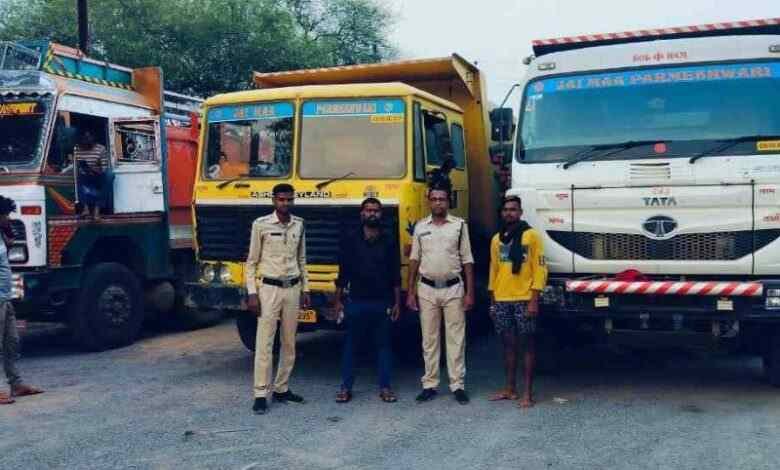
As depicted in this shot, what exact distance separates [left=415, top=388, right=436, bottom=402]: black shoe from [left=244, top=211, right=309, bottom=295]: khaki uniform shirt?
1.39 meters

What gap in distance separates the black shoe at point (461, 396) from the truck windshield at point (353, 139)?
1843mm

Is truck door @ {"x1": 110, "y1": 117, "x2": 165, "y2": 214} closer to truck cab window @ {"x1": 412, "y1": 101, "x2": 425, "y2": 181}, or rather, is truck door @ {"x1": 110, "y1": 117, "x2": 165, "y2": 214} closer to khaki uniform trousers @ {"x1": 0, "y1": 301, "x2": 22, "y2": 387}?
khaki uniform trousers @ {"x1": 0, "y1": 301, "x2": 22, "y2": 387}

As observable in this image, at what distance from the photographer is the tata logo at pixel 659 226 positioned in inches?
246

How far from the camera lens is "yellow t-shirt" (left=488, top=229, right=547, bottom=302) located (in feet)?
20.8

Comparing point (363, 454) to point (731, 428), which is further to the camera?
point (731, 428)

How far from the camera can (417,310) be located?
6.73 metres

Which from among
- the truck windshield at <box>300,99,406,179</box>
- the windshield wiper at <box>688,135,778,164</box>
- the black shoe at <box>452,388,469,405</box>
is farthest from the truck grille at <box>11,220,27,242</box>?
the windshield wiper at <box>688,135,778,164</box>

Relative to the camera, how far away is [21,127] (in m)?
8.42

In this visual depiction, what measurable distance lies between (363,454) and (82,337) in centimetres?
469

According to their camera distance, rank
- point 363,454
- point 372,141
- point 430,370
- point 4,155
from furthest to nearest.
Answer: point 4,155
point 372,141
point 430,370
point 363,454

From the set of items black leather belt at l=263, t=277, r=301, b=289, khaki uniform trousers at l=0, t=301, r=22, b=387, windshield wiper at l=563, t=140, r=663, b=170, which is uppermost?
windshield wiper at l=563, t=140, r=663, b=170

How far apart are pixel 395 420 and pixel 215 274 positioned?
2.29 meters

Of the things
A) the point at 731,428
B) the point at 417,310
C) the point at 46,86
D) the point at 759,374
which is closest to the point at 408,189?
the point at 417,310

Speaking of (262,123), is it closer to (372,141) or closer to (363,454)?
(372,141)
